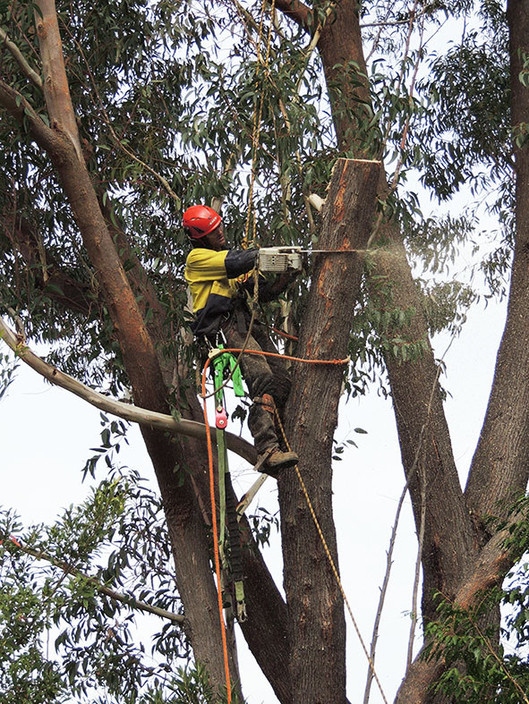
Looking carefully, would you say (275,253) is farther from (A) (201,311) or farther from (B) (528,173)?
(B) (528,173)

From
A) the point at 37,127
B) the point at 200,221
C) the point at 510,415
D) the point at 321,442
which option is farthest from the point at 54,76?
the point at 510,415

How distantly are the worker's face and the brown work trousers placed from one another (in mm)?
369

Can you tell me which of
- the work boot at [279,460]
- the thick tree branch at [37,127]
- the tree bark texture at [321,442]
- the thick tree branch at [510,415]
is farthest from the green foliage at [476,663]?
the thick tree branch at [37,127]

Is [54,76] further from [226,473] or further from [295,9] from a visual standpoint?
[295,9]

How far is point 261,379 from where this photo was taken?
15.7 ft

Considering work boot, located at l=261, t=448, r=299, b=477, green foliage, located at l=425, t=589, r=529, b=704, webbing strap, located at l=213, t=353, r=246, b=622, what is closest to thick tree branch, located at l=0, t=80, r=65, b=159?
webbing strap, located at l=213, t=353, r=246, b=622

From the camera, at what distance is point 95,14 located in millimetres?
6484

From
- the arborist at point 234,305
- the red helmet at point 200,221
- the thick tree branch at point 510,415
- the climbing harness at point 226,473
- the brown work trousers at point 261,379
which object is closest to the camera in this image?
the brown work trousers at point 261,379

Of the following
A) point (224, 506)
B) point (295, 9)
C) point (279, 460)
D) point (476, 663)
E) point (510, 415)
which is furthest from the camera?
point (295, 9)

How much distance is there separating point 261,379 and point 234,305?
1.61 ft

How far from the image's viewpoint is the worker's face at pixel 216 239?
5062 millimetres

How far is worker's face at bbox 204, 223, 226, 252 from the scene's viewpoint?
5.06 metres

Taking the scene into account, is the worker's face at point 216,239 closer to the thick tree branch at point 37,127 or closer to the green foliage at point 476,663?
the thick tree branch at point 37,127

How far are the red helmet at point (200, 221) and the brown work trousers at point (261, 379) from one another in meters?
0.46
